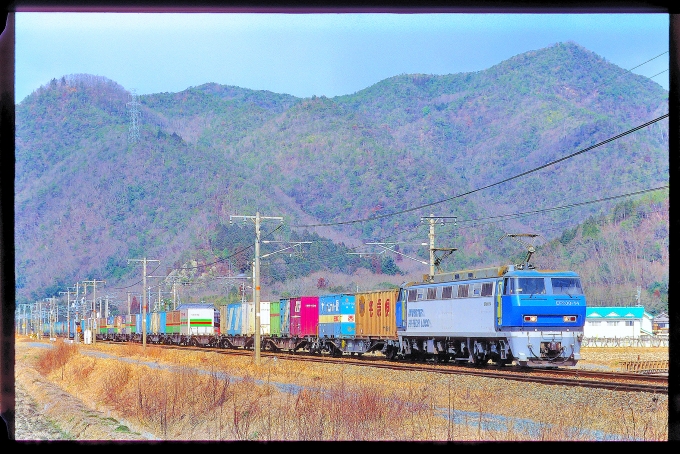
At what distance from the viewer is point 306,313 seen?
53250 millimetres

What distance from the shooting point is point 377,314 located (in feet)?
141

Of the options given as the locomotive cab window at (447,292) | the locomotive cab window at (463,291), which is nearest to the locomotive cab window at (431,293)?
the locomotive cab window at (447,292)

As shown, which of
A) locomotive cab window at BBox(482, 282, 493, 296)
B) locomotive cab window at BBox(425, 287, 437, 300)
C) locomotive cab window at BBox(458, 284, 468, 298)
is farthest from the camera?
locomotive cab window at BBox(425, 287, 437, 300)

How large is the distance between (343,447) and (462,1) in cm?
501

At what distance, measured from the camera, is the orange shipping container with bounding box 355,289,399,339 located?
1614 inches

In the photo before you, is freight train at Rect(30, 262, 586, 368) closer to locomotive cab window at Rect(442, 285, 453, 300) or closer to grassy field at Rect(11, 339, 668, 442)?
locomotive cab window at Rect(442, 285, 453, 300)

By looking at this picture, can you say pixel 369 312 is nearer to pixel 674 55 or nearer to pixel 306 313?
pixel 306 313

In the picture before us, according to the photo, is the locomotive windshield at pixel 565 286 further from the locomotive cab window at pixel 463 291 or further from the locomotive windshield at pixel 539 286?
the locomotive cab window at pixel 463 291

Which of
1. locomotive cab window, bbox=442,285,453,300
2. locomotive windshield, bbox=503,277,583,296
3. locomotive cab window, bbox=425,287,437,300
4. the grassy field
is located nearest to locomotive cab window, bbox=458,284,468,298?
locomotive cab window, bbox=442,285,453,300

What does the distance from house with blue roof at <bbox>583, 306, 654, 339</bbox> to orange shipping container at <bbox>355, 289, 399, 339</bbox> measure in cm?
6343

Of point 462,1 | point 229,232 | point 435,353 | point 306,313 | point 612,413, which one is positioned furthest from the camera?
point 229,232

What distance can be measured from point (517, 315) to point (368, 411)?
43.3 feet

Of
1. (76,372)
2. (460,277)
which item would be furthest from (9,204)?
(76,372)

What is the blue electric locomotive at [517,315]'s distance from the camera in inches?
1157
